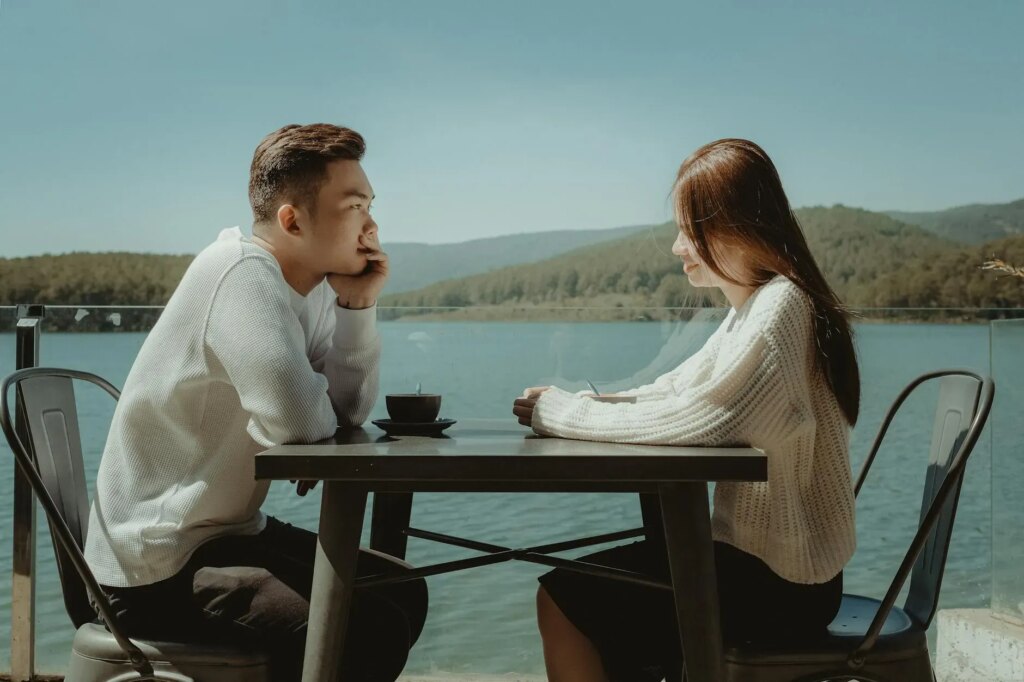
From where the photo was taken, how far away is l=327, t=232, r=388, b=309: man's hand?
65.8 inches

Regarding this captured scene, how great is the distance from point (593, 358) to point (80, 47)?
1588 inches

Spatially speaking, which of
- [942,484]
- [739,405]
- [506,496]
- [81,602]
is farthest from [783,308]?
[506,496]

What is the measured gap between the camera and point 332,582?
1188mm

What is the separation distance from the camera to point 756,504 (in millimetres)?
1307

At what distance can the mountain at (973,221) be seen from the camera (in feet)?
91.5

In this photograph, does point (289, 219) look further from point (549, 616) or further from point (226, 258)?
point (549, 616)

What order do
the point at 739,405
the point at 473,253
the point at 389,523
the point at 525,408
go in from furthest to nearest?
the point at 473,253 → the point at 389,523 → the point at 525,408 → the point at 739,405

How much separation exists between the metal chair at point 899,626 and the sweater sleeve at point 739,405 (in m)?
0.26

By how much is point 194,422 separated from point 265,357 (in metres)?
0.18

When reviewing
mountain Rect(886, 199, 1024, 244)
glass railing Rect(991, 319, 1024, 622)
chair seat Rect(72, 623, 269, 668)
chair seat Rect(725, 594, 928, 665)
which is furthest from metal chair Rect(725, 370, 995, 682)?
mountain Rect(886, 199, 1024, 244)

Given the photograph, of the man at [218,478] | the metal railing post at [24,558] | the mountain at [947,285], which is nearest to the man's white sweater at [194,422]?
the man at [218,478]

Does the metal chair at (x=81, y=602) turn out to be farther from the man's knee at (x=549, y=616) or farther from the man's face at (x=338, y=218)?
the man's face at (x=338, y=218)

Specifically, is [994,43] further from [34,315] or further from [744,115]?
[34,315]

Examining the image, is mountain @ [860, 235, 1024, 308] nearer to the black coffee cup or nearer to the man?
the black coffee cup
